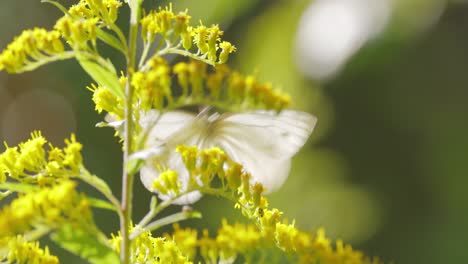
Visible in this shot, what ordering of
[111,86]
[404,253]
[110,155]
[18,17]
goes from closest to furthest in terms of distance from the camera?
[111,86], [404,253], [110,155], [18,17]

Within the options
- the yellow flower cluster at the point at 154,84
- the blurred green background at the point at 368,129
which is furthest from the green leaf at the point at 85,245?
the blurred green background at the point at 368,129

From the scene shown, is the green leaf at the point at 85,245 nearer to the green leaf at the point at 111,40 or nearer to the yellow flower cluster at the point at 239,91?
the yellow flower cluster at the point at 239,91

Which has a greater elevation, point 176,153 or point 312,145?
point 312,145

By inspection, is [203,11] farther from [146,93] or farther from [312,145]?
[146,93]

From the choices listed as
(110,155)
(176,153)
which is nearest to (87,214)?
(176,153)

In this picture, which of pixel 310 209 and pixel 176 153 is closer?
pixel 176 153

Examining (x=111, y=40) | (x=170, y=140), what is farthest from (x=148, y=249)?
(x=111, y=40)

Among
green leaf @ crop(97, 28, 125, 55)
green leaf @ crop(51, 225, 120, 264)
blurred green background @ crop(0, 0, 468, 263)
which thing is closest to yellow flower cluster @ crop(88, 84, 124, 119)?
green leaf @ crop(97, 28, 125, 55)
